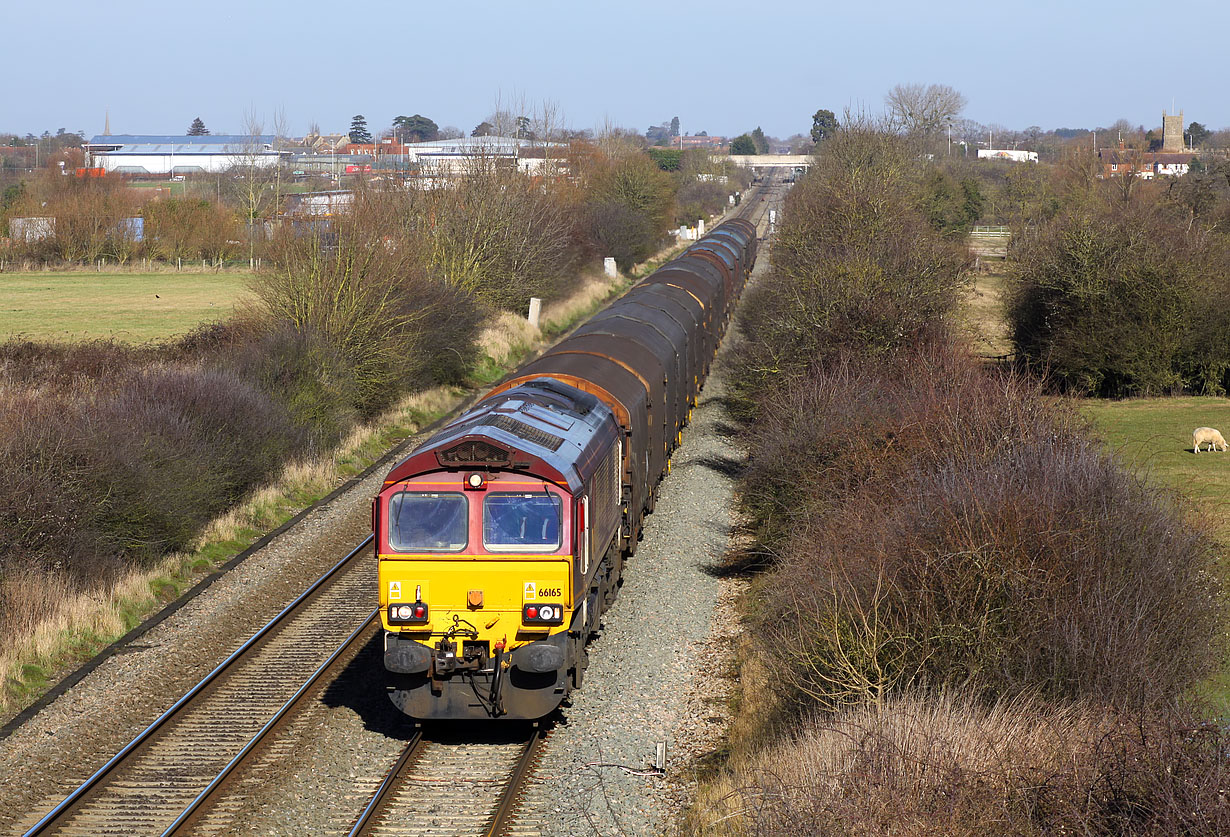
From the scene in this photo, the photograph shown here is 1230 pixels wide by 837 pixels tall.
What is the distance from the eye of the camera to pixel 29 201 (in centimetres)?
7169

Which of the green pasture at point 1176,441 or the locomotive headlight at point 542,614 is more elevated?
the locomotive headlight at point 542,614

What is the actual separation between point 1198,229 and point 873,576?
109ft

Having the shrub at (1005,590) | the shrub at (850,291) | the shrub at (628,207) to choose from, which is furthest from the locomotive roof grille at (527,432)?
the shrub at (628,207)

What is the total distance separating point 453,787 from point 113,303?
45.5m

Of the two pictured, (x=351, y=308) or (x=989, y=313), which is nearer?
(x=351, y=308)

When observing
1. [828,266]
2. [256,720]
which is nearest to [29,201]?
[828,266]

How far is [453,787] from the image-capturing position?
10344 millimetres

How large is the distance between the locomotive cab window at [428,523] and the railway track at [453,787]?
78.4 inches

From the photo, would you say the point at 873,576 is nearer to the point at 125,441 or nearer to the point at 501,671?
the point at 501,671

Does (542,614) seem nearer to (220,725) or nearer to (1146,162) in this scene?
(220,725)

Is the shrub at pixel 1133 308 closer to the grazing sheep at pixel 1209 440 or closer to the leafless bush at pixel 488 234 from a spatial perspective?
the grazing sheep at pixel 1209 440

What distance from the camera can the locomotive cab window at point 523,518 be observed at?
10.7m

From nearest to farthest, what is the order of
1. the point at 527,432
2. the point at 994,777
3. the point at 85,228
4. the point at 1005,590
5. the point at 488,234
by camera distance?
the point at 994,777, the point at 1005,590, the point at 527,432, the point at 488,234, the point at 85,228

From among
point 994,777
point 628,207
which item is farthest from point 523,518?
point 628,207
